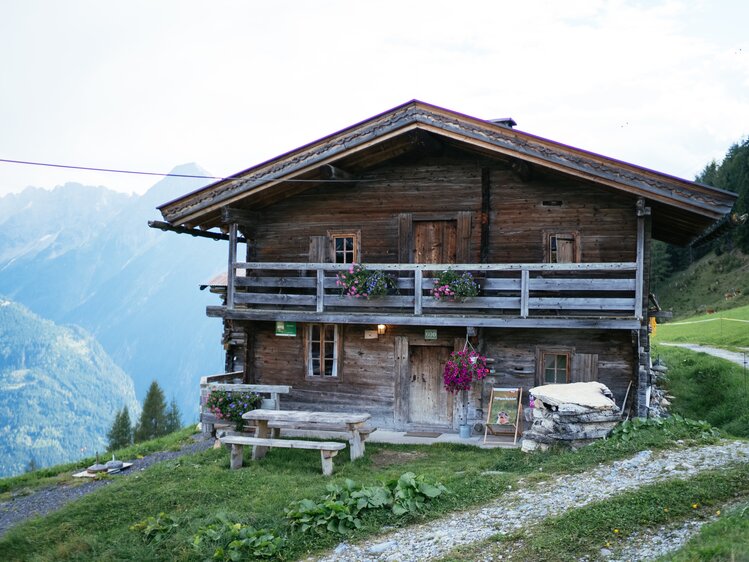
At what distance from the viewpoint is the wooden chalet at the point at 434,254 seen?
1331cm

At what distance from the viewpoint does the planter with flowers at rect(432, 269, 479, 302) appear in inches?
534

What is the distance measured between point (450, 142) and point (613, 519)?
989 cm

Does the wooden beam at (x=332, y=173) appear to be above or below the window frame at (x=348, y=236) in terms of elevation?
above

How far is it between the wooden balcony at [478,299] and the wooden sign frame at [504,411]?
1683 millimetres

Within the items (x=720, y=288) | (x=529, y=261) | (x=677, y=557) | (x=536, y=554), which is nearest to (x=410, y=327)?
(x=529, y=261)

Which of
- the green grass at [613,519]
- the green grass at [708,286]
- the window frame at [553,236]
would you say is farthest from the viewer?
the green grass at [708,286]

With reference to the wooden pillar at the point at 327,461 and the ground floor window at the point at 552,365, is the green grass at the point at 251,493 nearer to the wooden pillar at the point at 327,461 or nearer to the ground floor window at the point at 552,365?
the wooden pillar at the point at 327,461

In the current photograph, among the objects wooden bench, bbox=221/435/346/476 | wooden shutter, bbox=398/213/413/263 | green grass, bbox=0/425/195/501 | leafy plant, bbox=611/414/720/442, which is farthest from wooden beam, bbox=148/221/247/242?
leafy plant, bbox=611/414/720/442

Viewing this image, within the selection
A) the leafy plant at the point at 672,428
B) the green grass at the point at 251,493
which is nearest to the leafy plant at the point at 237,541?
the green grass at the point at 251,493

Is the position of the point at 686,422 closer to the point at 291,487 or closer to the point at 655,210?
the point at 655,210

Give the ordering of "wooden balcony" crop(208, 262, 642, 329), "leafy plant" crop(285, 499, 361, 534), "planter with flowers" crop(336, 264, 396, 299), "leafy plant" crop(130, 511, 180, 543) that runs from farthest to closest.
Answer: "planter with flowers" crop(336, 264, 396, 299) < "wooden balcony" crop(208, 262, 642, 329) < "leafy plant" crop(130, 511, 180, 543) < "leafy plant" crop(285, 499, 361, 534)

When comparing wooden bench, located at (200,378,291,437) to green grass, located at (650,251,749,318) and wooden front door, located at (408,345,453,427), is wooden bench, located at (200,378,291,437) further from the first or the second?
green grass, located at (650,251,749,318)

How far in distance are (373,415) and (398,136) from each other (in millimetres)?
6640

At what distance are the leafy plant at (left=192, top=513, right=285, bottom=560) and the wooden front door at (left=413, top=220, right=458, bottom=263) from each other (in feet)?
27.2
